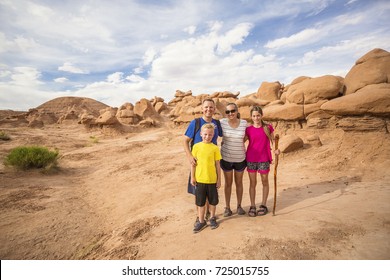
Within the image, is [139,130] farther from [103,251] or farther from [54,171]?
[103,251]

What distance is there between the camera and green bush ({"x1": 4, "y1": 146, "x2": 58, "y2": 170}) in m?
7.50

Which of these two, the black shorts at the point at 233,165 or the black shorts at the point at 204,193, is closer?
the black shorts at the point at 204,193

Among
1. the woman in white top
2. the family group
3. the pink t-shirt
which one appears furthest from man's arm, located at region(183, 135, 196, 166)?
the pink t-shirt

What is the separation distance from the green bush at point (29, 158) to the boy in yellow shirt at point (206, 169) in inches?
290

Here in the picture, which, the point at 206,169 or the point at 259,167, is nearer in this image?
the point at 206,169

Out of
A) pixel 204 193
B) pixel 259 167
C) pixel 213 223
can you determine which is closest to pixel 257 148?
pixel 259 167

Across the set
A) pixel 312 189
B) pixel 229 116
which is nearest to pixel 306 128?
pixel 312 189

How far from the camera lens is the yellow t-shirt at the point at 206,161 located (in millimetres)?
2941

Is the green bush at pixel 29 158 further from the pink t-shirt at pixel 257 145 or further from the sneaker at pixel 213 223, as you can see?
the pink t-shirt at pixel 257 145

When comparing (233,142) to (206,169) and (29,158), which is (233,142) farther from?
(29,158)

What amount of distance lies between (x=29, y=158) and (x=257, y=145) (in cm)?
813

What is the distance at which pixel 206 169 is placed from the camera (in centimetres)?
294

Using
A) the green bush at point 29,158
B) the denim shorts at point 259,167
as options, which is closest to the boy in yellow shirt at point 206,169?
the denim shorts at point 259,167

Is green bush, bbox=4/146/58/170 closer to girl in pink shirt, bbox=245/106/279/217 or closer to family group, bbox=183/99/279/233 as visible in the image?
family group, bbox=183/99/279/233
